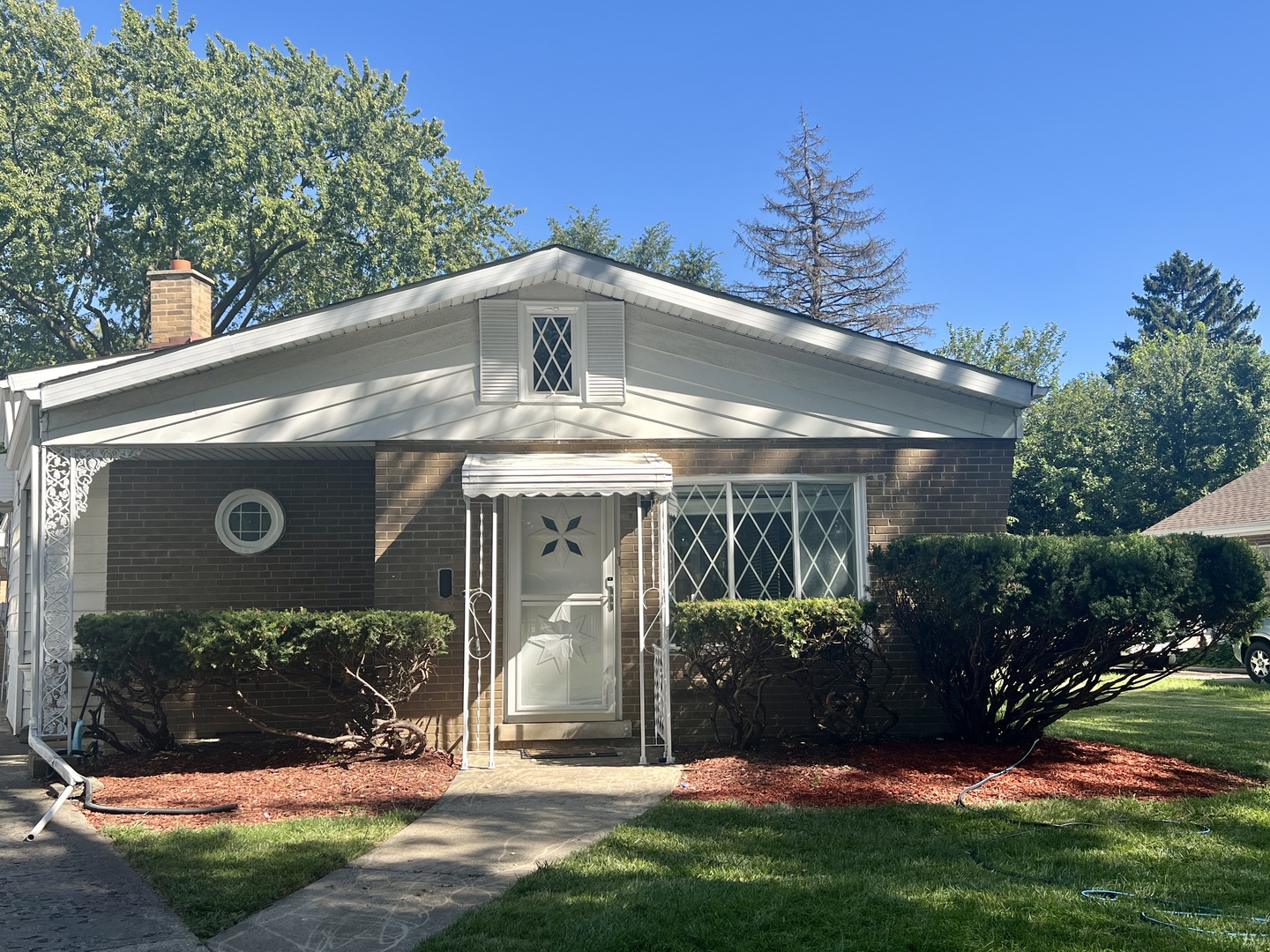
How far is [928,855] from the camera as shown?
5316mm

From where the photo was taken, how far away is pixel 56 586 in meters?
8.40

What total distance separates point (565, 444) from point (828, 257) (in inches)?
1245

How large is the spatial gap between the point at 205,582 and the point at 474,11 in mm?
10451

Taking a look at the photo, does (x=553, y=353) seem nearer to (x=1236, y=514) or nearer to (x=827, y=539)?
(x=827, y=539)

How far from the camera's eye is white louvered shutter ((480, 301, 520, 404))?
8898 mm

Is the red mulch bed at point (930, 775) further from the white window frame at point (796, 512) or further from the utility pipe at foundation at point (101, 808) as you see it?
the utility pipe at foundation at point (101, 808)

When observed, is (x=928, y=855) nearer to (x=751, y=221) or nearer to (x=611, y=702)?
(x=611, y=702)

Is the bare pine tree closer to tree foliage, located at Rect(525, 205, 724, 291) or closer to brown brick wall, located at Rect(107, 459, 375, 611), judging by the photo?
tree foliage, located at Rect(525, 205, 724, 291)

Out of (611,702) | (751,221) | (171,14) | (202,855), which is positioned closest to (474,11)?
(611,702)

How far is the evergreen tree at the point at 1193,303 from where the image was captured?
54719mm

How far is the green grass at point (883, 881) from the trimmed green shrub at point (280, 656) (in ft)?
8.54

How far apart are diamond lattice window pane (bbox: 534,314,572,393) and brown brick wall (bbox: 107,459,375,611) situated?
2.23 metres

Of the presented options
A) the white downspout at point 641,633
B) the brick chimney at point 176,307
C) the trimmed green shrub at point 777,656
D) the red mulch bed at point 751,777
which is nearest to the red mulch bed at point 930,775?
the red mulch bed at point 751,777

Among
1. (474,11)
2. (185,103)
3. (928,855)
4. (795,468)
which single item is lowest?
(928,855)
